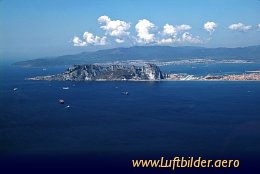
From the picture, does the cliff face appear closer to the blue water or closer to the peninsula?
the peninsula

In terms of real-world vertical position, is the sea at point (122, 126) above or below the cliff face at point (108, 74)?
below

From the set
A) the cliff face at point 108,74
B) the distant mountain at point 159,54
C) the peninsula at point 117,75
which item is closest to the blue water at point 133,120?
the peninsula at point 117,75

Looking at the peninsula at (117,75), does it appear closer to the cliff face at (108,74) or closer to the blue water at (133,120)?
the cliff face at (108,74)

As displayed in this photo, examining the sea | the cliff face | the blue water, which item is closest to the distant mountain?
the cliff face

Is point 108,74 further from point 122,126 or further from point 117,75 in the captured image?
point 122,126

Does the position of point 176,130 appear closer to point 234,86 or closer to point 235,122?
point 235,122

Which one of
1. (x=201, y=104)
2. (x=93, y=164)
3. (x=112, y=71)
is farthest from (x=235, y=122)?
(x=112, y=71)
